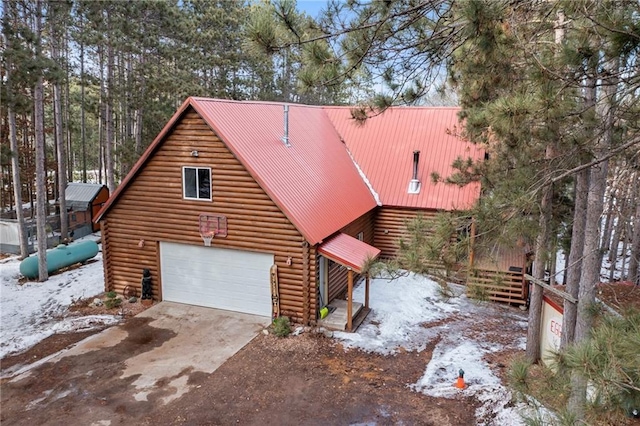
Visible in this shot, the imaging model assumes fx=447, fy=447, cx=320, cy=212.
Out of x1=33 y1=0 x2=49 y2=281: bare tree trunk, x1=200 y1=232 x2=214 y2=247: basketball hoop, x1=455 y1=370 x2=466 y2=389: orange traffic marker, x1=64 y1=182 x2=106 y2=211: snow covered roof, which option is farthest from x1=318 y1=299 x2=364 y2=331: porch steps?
x1=64 y1=182 x2=106 y2=211: snow covered roof

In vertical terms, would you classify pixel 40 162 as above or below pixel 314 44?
below

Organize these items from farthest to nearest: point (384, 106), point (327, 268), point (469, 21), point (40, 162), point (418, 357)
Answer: point (40, 162)
point (327, 268)
point (418, 357)
point (384, 106)
point (469, 21)

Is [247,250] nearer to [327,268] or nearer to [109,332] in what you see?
[327,268]

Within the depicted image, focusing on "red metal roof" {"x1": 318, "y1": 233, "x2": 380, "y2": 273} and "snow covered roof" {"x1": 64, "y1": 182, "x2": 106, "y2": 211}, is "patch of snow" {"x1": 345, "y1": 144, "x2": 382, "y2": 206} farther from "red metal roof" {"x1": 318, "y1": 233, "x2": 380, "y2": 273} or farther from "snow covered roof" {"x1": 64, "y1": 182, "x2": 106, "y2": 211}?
"snow covered roof" {"x1": 64, "y1": 182, "x2": 106, "y2": 211}

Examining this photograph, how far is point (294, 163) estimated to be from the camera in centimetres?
1368

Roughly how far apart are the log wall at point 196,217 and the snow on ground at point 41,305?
5.89ft

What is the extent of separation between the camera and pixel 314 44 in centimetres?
554

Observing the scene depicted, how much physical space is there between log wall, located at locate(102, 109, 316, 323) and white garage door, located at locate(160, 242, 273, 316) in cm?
29

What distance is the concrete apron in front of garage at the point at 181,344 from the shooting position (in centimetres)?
930

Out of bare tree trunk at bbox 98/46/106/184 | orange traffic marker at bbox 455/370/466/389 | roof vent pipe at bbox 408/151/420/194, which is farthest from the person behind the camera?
bare tree trunk at bbox 98/46/106/184

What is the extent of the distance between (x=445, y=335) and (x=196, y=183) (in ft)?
25.5

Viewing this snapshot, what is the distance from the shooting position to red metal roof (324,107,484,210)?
16266mm

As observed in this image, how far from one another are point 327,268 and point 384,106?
6.66 metres

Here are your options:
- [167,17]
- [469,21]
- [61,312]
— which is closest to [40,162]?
[61,312]
